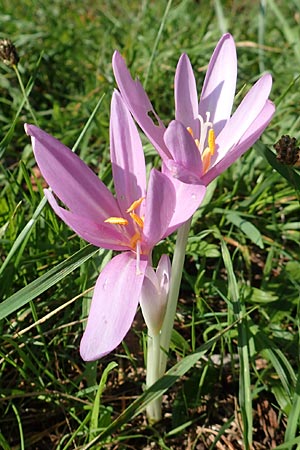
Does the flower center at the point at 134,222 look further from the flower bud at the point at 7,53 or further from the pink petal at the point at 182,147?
the flower bud at the point at 7,53

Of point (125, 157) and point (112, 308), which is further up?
point (125, 157)

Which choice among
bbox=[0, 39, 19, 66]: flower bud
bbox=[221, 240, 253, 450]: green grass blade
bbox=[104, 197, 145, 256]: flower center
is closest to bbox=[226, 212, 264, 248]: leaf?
bbox=[221, 240, 253, 450]: green grass blade

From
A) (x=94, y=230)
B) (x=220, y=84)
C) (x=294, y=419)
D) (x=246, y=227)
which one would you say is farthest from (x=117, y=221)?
(x=246, y=227)

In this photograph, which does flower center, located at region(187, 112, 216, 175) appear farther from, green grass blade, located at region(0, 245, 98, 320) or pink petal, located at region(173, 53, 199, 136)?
green grass blade, located at region(0, 245, 98, 320)

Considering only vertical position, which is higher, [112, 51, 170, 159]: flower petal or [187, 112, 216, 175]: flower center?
[112, 51, 170, 159]: flower petal

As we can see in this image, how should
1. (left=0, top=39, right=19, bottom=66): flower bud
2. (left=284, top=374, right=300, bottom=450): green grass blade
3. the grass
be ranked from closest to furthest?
(left=284, top=374, right=300, bottom=450): green grass blade, the grass, (left=0, top=39, right=19, bottom=66): flower bud

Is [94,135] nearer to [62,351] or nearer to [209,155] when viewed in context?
[62,351]

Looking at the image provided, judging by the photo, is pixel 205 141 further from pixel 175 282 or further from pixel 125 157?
pixel 175 282
